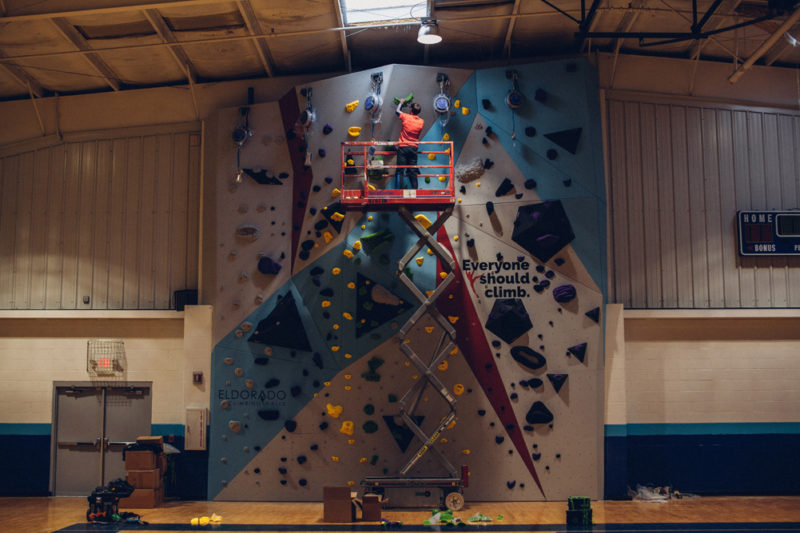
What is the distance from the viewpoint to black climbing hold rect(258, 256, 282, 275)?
12.5 meters

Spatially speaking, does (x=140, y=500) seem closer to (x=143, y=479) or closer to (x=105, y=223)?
(x=143, y=479)

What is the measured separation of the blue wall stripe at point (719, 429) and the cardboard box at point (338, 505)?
523 centimetres

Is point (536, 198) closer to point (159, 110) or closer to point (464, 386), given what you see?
point (464, 386)

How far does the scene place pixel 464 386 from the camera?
469 inches

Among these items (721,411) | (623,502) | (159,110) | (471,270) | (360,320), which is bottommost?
(623,502)

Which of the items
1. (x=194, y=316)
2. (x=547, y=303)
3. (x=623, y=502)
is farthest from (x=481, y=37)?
(x=623, y=502)

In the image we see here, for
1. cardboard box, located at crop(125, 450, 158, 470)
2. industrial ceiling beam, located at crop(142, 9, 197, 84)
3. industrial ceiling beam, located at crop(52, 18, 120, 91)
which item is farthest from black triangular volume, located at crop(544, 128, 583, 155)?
cardboard box, located at crop(125, 450, 158, 470)

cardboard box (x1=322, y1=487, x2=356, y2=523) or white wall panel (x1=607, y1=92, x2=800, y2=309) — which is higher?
white wall panel (x1=607, y1=92, x2=800, y2=309)

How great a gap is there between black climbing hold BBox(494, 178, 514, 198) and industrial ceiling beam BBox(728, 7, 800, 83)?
15.0 ft

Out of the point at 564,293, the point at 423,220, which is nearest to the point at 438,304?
the point at 423,220

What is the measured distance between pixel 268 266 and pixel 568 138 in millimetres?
5799

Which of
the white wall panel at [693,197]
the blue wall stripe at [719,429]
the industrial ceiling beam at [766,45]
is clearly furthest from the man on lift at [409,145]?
the blue wall stripe at [719,429]

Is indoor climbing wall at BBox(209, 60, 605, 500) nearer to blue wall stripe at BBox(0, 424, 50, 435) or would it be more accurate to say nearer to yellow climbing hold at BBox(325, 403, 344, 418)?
yellow climbing hold at BBox(325, 403, 344, 418)

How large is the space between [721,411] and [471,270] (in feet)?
17.1
